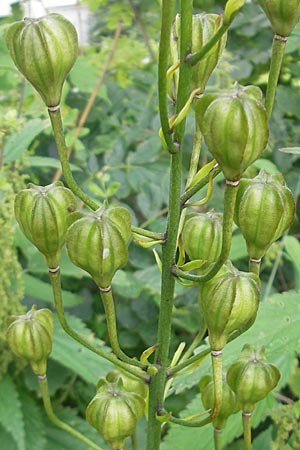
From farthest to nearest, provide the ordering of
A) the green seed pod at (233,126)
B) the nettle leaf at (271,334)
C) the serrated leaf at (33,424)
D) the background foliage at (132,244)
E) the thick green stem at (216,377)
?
1. the serrated leaf at (33,424)
2. the background foliage at (132,244)
3. the nettle leaf at (271,334)
4. the thick green stem at (216,377)
5. the green seed pod at (233,126)

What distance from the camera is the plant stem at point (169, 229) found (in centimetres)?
55

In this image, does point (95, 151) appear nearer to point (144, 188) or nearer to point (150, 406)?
point (144, 188)

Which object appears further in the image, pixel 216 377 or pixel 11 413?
pixel 11 413

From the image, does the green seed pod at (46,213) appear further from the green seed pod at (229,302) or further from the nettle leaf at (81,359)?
the nettle leaf at (81,359)

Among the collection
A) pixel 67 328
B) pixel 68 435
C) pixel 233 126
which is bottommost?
pixel 68 435

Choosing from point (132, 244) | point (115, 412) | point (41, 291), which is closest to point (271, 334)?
point (115, 412)

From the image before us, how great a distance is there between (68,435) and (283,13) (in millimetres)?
856

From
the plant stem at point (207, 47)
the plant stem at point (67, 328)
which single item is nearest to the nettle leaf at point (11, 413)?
the plant stem at point (67, 328)

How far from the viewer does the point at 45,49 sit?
56 cm

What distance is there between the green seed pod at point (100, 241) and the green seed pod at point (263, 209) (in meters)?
0.10

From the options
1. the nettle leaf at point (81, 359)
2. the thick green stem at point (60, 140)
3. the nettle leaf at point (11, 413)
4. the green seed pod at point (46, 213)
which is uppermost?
the thick green stem at point (60, 140)

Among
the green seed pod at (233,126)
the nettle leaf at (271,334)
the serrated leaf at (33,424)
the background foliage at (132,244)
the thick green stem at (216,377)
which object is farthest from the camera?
the serrated leaf at (33,424)

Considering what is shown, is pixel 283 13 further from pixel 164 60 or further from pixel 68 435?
pixel 68 435

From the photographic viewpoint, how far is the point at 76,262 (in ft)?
1.94
